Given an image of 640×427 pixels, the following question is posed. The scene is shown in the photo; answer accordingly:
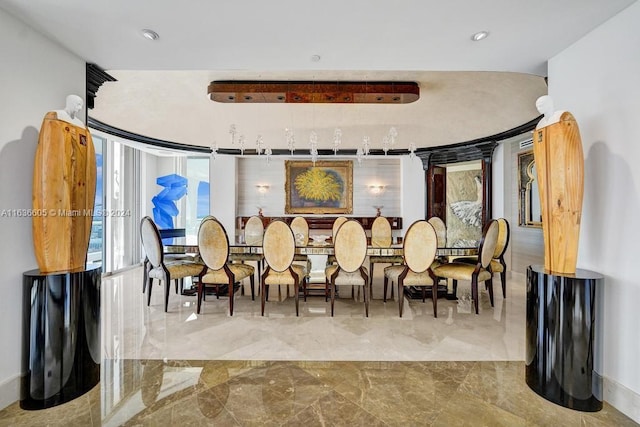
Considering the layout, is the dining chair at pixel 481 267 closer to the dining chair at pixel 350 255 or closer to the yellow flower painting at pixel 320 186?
the dining chair at pixel 350 255

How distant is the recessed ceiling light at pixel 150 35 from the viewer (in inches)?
80.4

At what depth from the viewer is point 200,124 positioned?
538 cm

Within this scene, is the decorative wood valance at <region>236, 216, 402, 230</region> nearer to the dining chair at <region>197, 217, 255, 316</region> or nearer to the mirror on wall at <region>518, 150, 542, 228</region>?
the mirror on wall at <region>518, 150, 542, 228</region>

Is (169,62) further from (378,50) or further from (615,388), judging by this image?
(615,388)

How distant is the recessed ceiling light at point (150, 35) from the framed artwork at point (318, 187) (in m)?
5.53

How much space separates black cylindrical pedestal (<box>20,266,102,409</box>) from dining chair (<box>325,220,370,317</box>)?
2.16 m

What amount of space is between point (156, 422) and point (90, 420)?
1.26 feet

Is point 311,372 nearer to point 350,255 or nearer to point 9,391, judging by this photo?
point 350,255

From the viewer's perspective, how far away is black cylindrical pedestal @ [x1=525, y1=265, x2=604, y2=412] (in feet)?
5.81

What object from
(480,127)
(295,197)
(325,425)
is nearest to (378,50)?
(325,425)

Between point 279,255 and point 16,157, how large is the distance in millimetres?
2190

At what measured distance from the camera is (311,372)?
219 cm

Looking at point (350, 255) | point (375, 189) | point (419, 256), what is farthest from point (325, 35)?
point (375, 189)

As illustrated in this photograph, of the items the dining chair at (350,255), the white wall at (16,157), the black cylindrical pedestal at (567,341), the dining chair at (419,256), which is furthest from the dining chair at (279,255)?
the black cylindrical pedestal at (567,341)
